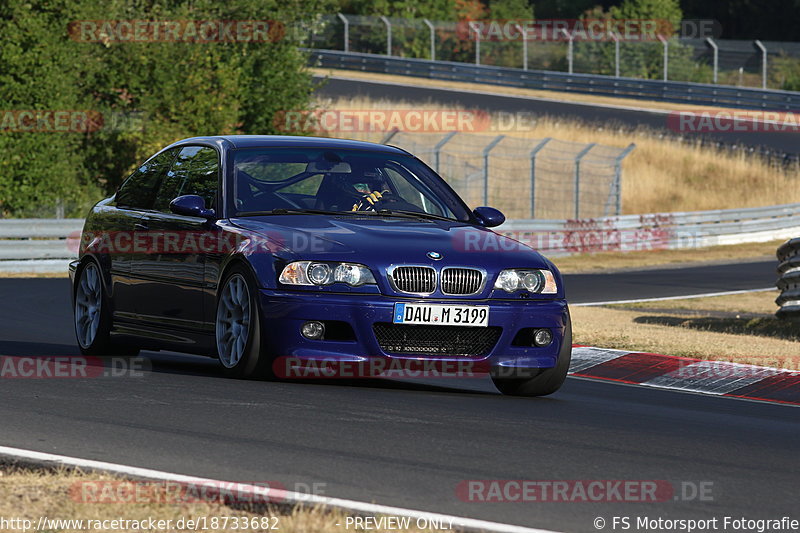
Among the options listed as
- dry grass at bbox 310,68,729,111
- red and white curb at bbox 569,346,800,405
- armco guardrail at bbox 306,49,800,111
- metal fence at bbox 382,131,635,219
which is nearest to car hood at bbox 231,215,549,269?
red and white curb at bbox 569,346,800,405

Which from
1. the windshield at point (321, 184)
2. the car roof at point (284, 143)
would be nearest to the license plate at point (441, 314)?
the windshield at point (321, 184)

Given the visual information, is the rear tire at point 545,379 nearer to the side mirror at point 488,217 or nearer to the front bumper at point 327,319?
the front bumper at point 327,319

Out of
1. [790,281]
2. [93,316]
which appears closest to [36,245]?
[790,281]

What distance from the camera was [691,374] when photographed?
11.1 meters

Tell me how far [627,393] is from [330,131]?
31.8m

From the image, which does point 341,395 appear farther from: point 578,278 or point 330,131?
point 330,131

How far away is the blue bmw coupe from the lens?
337 inches

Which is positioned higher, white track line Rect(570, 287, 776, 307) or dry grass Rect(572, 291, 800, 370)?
dry grass Rect(572, 291, 800, 370)

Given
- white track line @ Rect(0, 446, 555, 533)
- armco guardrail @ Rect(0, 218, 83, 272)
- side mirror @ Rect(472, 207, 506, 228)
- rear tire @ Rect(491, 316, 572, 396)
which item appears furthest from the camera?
armco guardrail @ Rect(0, 218, 83, 272)

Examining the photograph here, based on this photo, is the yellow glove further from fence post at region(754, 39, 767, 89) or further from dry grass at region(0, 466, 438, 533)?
fence post at region(754, 39, 767, 89)

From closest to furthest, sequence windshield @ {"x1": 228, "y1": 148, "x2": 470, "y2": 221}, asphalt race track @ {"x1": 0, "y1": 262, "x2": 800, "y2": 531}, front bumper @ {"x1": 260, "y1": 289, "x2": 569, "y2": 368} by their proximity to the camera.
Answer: asphalt race track @ {"x1": 0, "y1": 262, "x2": 800, "y2": 531} < front bumper @ {"x1": 260, "y1": 289, "x2": 569, "y2": 368} < windshield @ {"x1": 228, "y1": 148, "x2": 470, "y2": 221}

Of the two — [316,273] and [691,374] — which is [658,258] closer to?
[691,374]

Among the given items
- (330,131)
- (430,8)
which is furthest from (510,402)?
(430,8)

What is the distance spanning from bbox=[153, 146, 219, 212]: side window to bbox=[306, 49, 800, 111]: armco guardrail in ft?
130
